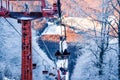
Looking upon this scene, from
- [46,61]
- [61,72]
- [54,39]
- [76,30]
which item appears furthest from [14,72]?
[61,72]

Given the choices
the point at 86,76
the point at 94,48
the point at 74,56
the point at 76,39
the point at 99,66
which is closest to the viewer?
the point at 99,66

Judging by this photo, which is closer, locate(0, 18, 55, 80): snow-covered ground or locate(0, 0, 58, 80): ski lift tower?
locate(0, 0, 58, 80): ski lift tower

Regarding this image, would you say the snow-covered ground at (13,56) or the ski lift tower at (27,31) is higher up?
the ski lift tower at (27,31)

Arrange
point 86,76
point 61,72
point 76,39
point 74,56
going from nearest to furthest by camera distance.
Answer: point 61,72 < point 86,76 < point 74,56 < point 76,39

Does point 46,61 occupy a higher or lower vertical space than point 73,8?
lower

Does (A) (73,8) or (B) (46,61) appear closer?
(B) (46,61)

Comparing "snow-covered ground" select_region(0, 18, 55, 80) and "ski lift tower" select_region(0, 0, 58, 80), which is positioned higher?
"ski lift tower" select_region(0, 0, 58, 80)

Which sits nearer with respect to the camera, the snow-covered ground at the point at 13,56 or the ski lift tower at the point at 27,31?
the ski lift tower at the point at 27,31

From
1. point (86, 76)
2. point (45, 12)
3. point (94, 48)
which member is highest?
point (45, 12)

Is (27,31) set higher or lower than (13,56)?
higher

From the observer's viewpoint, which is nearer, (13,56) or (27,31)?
(27,31)

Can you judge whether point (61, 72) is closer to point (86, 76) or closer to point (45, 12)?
point (45, 12)
